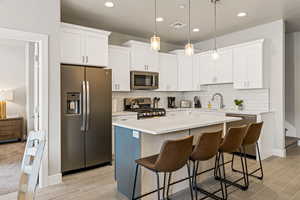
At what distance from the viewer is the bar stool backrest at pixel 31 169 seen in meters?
1.29

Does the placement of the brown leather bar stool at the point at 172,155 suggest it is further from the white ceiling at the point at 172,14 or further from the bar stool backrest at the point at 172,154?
the white ceiling at the point at 172,14

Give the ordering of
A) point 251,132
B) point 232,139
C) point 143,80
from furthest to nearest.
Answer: point 143,80
point 251,132
point 232,139

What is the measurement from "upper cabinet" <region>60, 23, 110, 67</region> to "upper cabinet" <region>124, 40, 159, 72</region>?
36.3 inches

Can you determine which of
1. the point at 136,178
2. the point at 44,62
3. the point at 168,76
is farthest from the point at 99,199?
the point at 168,76

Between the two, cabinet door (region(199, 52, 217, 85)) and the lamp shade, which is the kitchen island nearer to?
cabinet door (region(199, 52, 217, 85))

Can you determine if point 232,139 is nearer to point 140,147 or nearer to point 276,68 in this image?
point 140,147

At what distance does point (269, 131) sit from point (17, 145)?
6427 millimetres

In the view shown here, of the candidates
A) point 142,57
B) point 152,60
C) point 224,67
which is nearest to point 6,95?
point 142,57

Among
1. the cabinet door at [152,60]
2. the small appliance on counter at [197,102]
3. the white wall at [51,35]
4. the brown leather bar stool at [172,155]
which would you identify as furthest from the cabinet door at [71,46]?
the small appliance on counter at [197,102]

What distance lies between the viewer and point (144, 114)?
429 cm

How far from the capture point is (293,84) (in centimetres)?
519

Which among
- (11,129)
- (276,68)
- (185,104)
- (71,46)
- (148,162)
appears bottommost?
(11,129)

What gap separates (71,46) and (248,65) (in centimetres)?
375

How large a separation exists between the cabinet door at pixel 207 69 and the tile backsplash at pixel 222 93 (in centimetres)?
Result: 37
